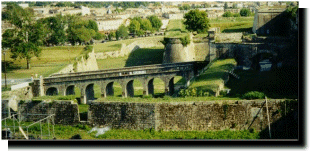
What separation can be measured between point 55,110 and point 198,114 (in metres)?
6.34

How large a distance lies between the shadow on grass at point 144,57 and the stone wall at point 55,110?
78.8 ft

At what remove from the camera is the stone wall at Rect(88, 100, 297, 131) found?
637 inches

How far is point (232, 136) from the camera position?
Answer: 1579 centimetres

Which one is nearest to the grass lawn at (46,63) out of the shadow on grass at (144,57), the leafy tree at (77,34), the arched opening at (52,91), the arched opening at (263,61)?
the arched opening at (52,91)

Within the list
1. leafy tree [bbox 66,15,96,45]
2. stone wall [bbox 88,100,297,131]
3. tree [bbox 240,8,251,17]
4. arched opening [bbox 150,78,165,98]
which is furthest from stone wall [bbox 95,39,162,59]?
stone wall [bbox 88,100,297,131]

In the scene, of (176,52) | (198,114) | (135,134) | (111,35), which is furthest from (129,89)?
(111,35)

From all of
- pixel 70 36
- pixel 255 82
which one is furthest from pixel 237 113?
pixel 70 36

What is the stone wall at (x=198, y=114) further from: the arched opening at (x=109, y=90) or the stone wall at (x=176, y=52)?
the stone wall at (x=176, y=52)

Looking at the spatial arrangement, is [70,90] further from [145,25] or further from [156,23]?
[156,23]

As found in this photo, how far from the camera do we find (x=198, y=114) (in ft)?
54.5

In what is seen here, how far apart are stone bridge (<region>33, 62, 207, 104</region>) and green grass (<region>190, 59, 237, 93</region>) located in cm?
295

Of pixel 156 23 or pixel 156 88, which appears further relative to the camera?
pixel 156 23

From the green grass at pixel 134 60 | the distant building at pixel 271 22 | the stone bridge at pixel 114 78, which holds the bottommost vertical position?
the stone bridge at pixel 114 78

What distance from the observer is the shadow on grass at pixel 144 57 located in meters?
43.7
